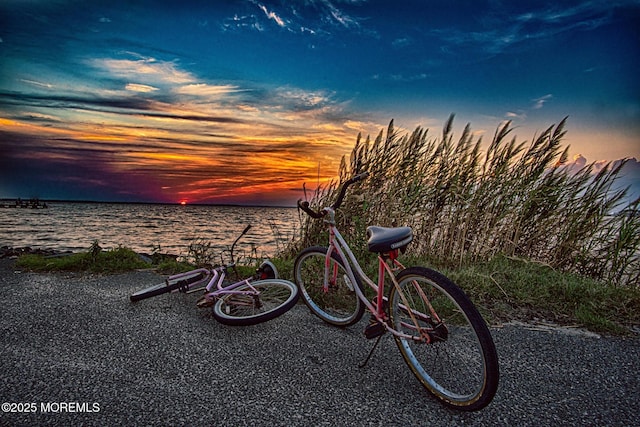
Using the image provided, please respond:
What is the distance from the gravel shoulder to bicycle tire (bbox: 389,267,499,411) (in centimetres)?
13

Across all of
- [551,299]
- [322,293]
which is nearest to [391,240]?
[322,293]

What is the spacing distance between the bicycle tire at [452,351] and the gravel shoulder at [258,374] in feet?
0.43

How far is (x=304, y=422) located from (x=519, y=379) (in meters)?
1.69

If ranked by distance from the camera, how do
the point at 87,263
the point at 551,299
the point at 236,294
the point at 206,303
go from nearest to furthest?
the point at 206,303 < the point at 236,294 < the point at 551,299 < the point at 87,263

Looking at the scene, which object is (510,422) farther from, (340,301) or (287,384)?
(340,301)

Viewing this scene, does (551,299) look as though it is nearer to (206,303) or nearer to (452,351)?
(452,351)

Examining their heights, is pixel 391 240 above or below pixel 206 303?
above

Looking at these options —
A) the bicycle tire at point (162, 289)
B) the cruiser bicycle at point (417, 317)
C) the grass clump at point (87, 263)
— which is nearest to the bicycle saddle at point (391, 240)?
the cruiser bicycle at point (417, 317)

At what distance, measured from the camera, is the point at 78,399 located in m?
2.35

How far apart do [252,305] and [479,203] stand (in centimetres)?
388

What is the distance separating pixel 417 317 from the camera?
259 cm

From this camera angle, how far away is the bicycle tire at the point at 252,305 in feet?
10.6

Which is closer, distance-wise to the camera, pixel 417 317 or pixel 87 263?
pixel 417 317

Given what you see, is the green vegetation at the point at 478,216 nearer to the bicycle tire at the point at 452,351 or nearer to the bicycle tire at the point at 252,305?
the bicycle tire at the point at 252,305
